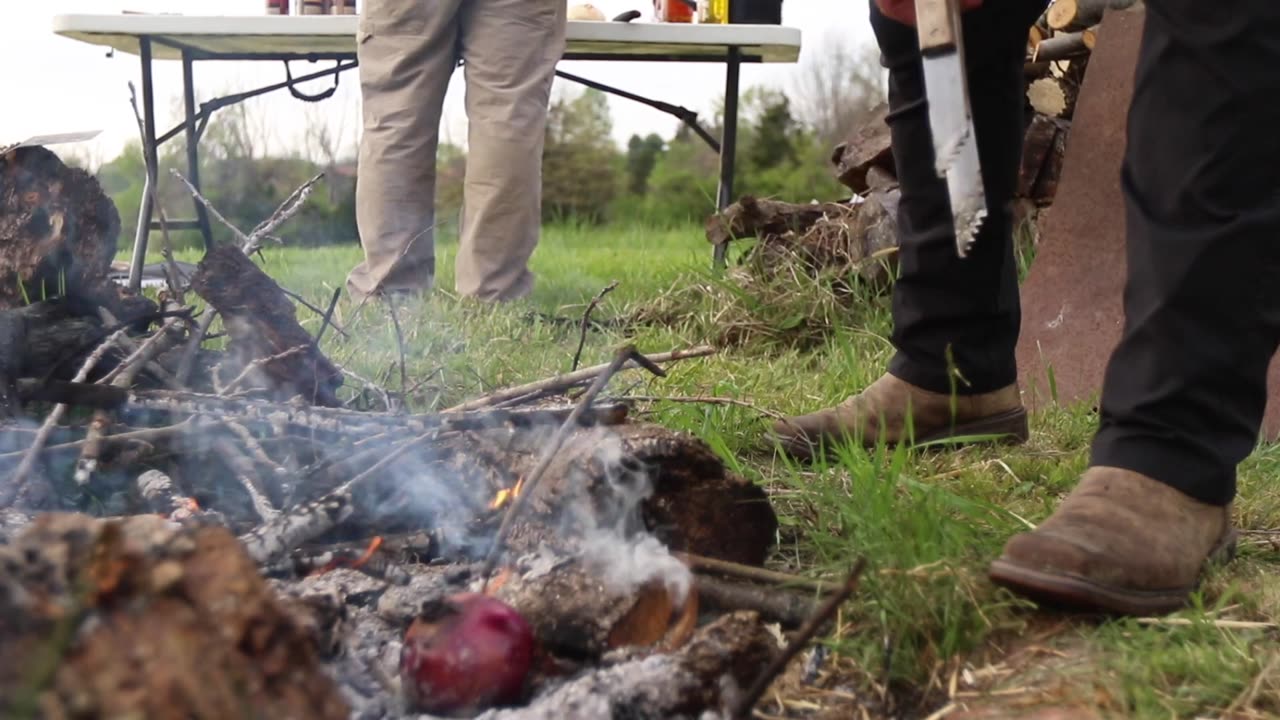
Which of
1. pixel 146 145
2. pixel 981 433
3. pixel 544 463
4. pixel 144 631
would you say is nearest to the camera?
pixel 144 631

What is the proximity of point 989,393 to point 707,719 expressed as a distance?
4.45 feet

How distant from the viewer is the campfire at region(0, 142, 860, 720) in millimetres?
904

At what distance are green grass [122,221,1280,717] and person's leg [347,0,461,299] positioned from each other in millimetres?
361

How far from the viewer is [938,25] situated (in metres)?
1.67

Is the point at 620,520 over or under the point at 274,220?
under

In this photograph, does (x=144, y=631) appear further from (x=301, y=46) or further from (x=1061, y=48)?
(x=301, y=46)

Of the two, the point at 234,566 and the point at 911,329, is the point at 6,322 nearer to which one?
the point at 234,566

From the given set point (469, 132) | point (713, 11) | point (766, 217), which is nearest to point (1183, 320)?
point (766, 217)

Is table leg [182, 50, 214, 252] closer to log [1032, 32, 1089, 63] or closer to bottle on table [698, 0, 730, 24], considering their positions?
bottle on table [698, 0, 730, 24]

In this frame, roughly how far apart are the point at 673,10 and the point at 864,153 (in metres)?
1.83

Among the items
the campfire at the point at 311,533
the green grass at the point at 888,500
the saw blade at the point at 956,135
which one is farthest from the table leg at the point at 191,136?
the saw blade at the point at 956,135

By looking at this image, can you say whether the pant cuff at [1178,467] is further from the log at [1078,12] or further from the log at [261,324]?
the log at [1078,12]

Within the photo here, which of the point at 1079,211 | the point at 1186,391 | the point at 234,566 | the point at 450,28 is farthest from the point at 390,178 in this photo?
the point at 234,566

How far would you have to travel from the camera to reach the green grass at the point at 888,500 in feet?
4.56
